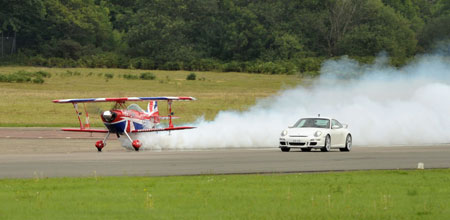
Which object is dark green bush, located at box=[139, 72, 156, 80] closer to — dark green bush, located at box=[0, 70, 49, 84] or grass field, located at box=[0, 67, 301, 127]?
grass field, located at box=[0, 67, 301, 127]

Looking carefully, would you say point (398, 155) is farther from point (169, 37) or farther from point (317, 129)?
point (169, 37)

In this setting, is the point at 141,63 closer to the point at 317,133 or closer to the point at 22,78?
the point at 22,78

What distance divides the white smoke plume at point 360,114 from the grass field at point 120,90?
44.4ft

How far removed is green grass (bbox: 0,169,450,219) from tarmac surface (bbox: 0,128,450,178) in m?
1.89

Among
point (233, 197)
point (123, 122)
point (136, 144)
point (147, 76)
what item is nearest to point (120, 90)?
point (147, 76)

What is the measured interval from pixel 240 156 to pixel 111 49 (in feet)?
265

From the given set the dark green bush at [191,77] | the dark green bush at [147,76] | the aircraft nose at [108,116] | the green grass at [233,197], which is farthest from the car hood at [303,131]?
the dark green bush at [147,76]

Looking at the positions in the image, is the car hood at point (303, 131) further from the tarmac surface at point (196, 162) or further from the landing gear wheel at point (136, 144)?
the landing gear wheel at point (136, 144)

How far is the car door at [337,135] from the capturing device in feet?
103

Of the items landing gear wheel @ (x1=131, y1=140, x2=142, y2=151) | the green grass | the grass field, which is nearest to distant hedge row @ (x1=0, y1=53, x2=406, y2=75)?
the grass field

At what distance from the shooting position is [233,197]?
635 inches

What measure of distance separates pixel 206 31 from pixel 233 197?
90.7m

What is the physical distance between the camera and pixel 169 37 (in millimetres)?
101312

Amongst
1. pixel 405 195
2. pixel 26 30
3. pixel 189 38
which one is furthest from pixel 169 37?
pixel 405 195
